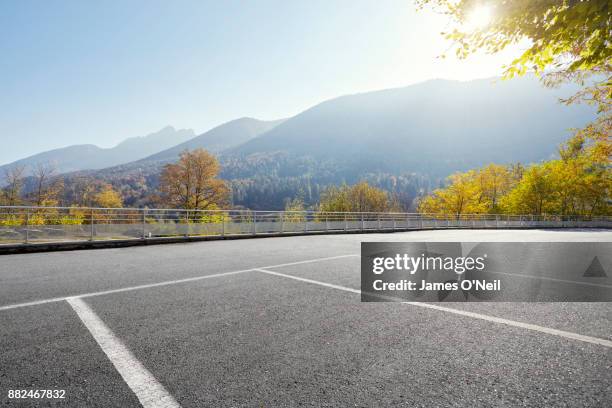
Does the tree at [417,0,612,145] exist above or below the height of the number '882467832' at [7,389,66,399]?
above

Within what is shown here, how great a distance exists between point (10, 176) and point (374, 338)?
167 ft

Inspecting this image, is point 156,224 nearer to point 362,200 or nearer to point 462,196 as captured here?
point 462,196

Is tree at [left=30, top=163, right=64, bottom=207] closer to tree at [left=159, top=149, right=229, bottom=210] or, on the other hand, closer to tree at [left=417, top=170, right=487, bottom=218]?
tree at [left=159, top=149, right=229, bottom=210]

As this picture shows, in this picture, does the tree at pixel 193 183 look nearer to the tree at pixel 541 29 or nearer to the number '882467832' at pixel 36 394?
the tree at pixel 541 29

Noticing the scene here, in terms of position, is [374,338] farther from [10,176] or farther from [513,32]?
[10,176]

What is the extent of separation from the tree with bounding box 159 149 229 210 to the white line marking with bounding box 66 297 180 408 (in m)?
40.7

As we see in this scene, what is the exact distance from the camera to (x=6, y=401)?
1920 mm

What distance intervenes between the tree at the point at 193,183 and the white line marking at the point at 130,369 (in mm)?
40743

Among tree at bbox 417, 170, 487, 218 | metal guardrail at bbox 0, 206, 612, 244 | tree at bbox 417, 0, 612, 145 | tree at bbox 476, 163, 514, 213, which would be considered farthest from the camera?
tree at bbox 476, 163, 514, 213

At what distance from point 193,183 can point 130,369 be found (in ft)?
141

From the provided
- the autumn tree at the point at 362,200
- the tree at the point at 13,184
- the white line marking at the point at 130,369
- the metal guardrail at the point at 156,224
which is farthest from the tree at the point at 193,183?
the white line marking at the point at 130,369

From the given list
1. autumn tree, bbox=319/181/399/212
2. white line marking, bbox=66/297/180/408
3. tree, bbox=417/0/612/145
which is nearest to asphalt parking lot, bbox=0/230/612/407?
white line marking, bbox=66/297/180/408

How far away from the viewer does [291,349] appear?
2.64m

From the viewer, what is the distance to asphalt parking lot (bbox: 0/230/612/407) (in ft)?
6.48
